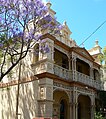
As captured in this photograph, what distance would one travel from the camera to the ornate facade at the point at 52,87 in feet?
53.4

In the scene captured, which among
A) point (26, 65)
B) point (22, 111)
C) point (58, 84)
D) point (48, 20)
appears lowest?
point (22, 111)

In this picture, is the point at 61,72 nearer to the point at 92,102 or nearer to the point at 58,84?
the point at 58,84

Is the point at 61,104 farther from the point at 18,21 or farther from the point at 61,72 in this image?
the point at 18,21

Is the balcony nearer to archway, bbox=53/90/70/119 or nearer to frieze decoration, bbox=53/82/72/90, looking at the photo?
frieze decoration, bbox=53/82/72/90

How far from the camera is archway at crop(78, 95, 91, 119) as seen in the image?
73.5 feet

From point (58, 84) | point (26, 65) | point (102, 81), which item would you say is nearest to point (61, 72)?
point (58, 84)

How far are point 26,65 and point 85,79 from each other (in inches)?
224

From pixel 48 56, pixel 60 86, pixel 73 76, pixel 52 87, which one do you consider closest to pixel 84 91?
pixel 73 76

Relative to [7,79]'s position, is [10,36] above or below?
above

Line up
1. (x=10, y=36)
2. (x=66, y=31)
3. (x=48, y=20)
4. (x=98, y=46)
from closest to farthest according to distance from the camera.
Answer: (x=10, y=36), (x=48, y=20), (x=66, y=31), (x=98, y=46)

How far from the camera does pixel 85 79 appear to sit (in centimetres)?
2091

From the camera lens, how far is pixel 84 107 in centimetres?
2286

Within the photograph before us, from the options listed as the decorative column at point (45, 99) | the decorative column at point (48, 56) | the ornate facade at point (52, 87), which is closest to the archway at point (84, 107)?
the ornate facade at point (52, 87)

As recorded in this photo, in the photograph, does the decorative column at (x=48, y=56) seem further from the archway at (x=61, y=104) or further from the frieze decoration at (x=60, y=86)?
the archway at (x=61, y=104)
